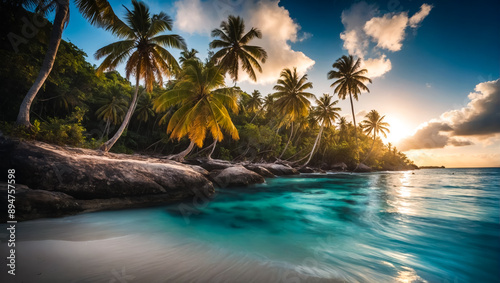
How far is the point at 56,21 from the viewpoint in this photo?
714 centimetres

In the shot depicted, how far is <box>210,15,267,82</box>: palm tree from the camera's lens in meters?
15.7

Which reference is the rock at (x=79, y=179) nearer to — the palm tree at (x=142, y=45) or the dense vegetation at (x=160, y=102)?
the dense vegetation at (x=160, y=102)

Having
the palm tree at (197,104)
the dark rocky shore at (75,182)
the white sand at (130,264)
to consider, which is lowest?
the white sand at (130,264)

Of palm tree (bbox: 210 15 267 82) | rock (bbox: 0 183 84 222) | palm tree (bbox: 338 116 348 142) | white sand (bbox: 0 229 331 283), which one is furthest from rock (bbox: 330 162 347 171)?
rock (bbox: 0 183 84 222)

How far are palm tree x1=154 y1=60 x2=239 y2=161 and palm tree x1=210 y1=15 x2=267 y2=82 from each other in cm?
450

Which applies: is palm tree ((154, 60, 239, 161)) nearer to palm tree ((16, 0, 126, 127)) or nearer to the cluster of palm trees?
the cluster of palm trees

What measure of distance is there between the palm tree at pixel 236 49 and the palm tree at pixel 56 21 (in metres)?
→ 8.47

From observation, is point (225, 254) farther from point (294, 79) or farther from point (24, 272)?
point (294, 79)

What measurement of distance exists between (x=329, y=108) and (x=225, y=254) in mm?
29354

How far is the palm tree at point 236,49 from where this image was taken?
1567 centimetres

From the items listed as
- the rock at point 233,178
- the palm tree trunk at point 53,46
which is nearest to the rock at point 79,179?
the palm tree trunk at point 53,46

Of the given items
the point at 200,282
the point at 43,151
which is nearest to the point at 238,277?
the point at 200,282

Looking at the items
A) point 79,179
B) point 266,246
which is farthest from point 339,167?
point 79,179

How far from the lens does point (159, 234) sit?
3775 millimetres
